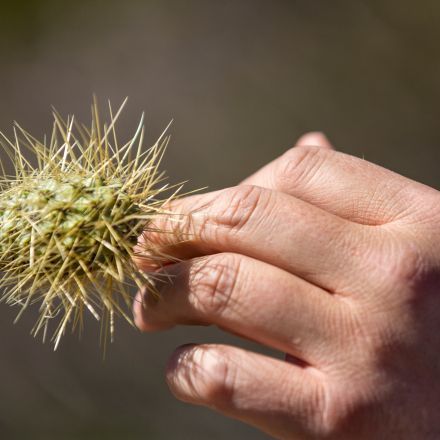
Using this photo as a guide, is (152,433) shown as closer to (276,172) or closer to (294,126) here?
(294,126)

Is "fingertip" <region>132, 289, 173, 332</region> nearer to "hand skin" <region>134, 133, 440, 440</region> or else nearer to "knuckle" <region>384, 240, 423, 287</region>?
"hand skin" <region>134, 133, 440, 440</region>

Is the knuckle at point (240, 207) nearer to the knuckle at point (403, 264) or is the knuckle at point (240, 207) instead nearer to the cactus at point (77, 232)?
the cactus at point (77, 232)

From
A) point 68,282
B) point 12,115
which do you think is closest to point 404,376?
point 68,282

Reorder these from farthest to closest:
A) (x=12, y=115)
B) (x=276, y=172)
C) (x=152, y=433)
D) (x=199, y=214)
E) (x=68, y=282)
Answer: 1. (x=12, y=115)
2. (x=152, y=433)
3. (x=276, y=172)
4. (x=199, y=214)
5. (x=68, y=282)

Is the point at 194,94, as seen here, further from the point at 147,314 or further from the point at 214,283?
the point at 214,283

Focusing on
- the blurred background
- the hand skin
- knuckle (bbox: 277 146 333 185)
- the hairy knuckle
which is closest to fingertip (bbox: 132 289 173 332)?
the hand skin
